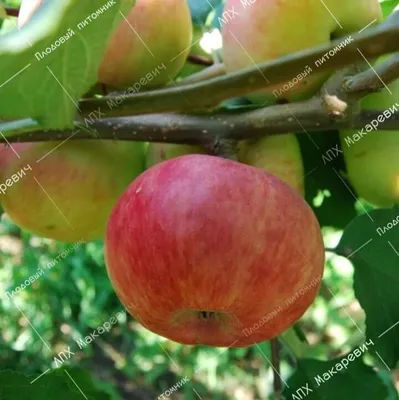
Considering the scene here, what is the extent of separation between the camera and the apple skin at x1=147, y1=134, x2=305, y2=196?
0.55 m

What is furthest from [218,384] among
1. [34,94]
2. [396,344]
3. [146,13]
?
[34,94]

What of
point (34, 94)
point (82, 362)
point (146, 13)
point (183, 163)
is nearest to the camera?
point (34, 94)

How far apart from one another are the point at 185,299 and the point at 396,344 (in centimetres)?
26

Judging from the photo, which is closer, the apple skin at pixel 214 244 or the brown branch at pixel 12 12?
the apple skin at pixel 214 244

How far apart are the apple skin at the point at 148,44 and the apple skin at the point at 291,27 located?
80mm

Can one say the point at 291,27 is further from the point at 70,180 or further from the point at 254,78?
the point at 70,180

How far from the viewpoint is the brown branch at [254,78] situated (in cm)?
37

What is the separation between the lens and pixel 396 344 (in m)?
0.62

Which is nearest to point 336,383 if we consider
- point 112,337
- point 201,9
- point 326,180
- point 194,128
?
point 326,180

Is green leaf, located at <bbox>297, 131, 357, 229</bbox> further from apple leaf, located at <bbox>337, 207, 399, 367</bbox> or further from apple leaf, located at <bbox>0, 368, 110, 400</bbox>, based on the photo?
apple leaf, located at <bbox>0, 368, 110, 400</bbox>

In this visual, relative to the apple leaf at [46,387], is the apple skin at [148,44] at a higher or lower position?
higher

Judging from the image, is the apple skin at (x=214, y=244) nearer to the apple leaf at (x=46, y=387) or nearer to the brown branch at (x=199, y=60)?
the apple leaf at (x=46, y=387)

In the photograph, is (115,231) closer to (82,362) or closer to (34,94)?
(34,94)

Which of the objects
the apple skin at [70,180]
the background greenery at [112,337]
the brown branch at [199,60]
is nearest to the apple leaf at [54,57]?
the apple skin at [70,180]
